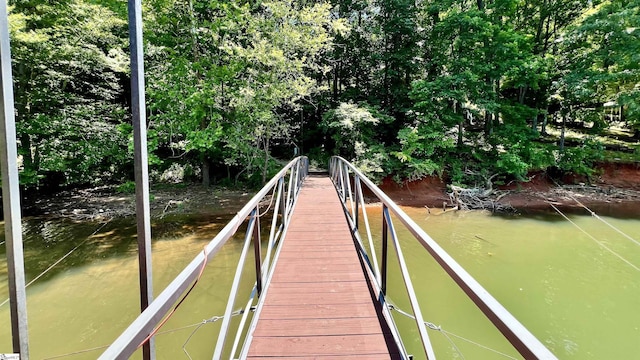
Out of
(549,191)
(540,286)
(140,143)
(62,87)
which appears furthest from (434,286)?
(62,87)

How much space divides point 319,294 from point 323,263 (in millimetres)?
706

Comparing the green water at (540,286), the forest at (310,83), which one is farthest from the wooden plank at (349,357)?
the forest at (310,83)

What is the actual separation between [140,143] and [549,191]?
14.3 metres

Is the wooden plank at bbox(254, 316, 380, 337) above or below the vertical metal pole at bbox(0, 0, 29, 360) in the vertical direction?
below

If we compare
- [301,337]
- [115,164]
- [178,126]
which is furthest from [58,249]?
[301,337]

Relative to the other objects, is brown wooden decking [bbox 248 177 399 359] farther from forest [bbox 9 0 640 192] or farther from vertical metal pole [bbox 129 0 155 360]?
forest [bbox 9 0 640 192]

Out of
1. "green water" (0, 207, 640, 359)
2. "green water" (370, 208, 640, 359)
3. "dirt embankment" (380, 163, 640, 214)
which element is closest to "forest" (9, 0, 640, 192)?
"dirt embankment" (380, 163, 640, 214)

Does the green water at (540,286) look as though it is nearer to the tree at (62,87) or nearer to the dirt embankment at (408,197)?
the dirt embankment at (408,197)

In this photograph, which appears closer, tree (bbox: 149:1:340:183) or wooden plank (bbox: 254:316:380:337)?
wooden plank (bbox: 254:316:380:337)

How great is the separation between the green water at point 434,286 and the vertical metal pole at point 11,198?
2.99 metres

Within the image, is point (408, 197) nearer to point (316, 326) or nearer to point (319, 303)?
point (319, 303)

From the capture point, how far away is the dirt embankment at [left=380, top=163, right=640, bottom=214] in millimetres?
11719

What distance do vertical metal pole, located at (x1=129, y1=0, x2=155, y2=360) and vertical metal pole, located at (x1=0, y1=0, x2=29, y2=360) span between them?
0.47m

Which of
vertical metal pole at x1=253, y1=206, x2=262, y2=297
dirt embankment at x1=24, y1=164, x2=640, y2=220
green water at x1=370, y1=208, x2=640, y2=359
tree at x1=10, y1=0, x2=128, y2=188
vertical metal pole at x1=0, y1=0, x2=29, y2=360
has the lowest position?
green water at x1=370, y1=208, x2=640, y2=359
